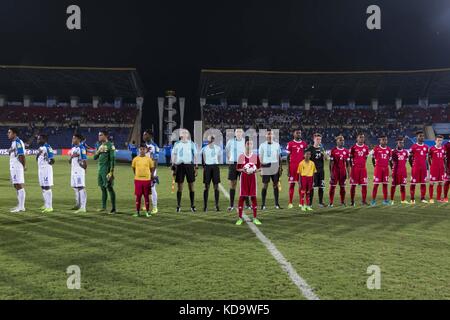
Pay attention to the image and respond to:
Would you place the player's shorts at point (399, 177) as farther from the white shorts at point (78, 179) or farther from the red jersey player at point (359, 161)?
the white shorts at point (78, 179)

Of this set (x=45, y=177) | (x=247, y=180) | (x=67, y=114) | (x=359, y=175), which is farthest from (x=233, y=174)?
(x=67, y=114)

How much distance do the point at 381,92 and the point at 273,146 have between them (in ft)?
159

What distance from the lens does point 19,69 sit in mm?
46844

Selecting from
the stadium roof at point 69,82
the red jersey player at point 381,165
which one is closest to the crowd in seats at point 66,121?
the stadium roof at point 69,82

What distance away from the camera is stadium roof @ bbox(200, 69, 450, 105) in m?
48.9

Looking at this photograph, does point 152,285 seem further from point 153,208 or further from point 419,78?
point 419,78

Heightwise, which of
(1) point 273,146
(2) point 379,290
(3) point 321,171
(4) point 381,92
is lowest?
(2) point 379,290

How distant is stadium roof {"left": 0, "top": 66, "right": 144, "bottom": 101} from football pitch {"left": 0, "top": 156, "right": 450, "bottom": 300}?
133ft

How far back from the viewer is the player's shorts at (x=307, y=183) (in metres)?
10.6

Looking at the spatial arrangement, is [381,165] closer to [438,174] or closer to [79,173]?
[438,174]

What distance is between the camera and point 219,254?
606 cm

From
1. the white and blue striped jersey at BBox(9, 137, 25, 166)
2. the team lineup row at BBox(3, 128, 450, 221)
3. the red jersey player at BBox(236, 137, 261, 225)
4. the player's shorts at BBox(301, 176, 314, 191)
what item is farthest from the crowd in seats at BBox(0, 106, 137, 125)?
the red jersey player at BBox(236, 137, 261, 225)

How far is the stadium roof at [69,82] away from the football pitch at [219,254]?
40443mm
